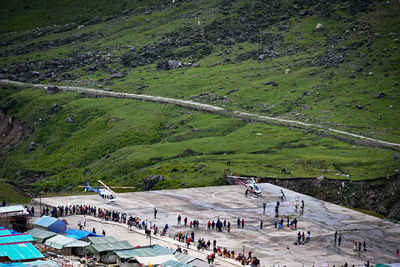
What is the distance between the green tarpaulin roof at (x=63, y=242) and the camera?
77750 millimetres

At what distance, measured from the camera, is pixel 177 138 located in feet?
581

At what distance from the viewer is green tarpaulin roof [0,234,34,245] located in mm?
75037

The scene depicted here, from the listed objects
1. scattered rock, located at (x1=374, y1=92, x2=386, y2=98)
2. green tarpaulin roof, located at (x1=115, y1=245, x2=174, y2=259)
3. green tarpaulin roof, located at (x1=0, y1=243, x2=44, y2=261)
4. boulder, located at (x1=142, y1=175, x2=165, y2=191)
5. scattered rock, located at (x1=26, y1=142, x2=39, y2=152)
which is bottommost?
green tarpaulin roof, located at (x1=0, y1=243, x2=44, y2=261)

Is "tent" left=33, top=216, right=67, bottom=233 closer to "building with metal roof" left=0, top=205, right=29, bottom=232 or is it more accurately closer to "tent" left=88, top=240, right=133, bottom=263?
"building with metal roof" left=0, top=205, right=29, bottom=232

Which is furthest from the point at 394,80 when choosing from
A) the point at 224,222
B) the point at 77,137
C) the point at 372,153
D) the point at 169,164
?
the point at 224,222

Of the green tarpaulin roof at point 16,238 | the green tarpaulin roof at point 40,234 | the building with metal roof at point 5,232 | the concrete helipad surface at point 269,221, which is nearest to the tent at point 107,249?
the green tarpaulin roof at point 40,234

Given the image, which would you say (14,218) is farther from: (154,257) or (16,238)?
(154,257)

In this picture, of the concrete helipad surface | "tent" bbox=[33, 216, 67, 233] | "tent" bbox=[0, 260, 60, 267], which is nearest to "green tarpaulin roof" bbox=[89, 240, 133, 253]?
"tent" bbox=[0, 260, 60, 267]

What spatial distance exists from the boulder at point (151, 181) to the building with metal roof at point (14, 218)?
51363mm

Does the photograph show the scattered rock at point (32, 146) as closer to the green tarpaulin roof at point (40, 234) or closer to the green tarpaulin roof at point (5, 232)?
the green tarpaulin roof at point (40, 234)

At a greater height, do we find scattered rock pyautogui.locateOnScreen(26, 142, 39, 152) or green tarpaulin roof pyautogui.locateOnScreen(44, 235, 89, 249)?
scattered rock pyautogui.locateOnScreen(26, 142, 39, 152)

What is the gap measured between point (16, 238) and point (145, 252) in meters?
16.7

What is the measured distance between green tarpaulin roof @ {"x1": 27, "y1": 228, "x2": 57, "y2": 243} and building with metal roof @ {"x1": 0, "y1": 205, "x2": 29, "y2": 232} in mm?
3441

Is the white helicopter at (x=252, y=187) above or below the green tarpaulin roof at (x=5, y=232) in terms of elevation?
above
